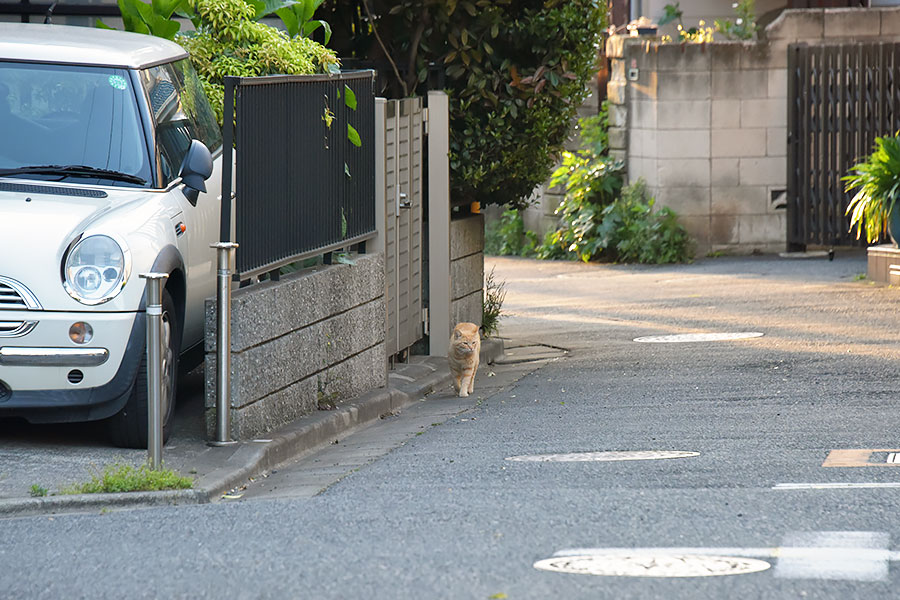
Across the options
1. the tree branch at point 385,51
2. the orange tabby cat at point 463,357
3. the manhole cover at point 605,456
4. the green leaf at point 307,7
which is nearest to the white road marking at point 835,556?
the manhole cover at point 605,456

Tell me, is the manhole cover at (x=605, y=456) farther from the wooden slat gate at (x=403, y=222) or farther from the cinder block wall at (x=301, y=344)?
the wooden slat gate at (x=403, y=222)

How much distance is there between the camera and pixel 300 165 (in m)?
8.12

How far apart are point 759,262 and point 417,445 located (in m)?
11.6

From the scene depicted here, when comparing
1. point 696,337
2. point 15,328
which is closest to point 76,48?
point 15,328

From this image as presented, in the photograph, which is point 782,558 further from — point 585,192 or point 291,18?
point 585,192

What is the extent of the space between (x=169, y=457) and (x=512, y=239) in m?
15.0

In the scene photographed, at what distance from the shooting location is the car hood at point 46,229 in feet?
21.4

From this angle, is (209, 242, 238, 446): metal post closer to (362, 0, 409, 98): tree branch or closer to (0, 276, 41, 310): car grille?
(0, 276, 41, 310): car grille

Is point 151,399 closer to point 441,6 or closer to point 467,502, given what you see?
point 467,502

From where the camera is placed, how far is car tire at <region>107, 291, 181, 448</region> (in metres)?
6.80

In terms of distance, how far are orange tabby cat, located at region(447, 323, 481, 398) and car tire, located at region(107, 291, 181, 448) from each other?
3.20 m

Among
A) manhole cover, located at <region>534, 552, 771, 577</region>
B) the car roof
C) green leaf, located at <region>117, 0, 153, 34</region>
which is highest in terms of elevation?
green leaf, located at <region>117, 0, 153, 34</region>

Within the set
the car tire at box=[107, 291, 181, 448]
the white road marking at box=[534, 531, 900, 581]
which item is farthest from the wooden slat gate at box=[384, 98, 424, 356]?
the white road marking at box=[534, 531, 900, 581]

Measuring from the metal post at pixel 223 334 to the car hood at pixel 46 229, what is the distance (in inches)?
16.8
